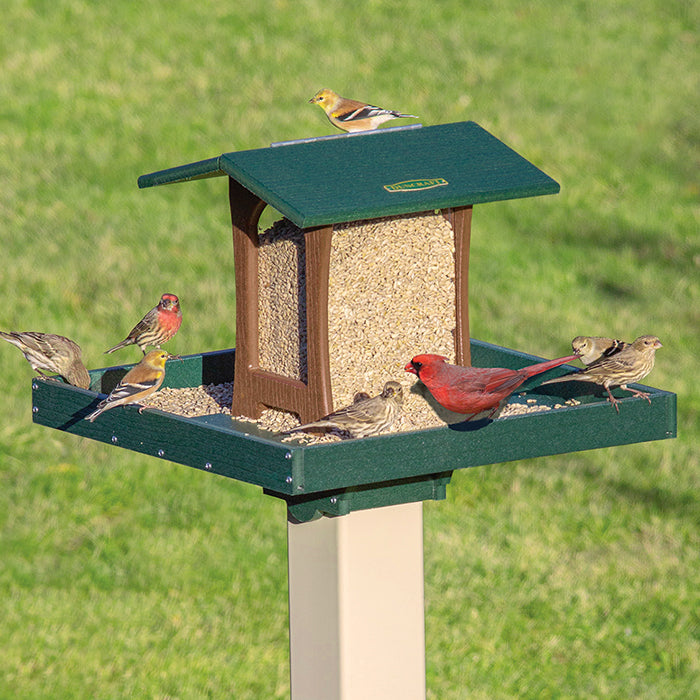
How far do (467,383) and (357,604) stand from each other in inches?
36.0

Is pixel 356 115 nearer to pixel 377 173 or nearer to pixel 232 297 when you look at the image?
pixel 377 173

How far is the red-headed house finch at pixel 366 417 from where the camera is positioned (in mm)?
4957

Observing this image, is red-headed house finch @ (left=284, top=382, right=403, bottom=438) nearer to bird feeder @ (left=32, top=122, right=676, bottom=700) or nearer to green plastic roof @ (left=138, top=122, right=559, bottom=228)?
bird feeder @ (left=32, top=122, right=676, bottom=700)

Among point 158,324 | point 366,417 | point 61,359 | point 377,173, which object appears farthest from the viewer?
point 158,324

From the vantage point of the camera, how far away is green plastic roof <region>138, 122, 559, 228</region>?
4914 mm

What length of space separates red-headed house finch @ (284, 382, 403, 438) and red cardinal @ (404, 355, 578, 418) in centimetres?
13

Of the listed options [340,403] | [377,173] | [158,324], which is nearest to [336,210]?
[377,173]

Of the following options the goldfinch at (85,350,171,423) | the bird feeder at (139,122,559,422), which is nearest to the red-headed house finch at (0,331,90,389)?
the goldfinch at (85,350,171,423)

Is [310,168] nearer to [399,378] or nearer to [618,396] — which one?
[399,378]

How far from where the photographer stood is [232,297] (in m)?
11.3

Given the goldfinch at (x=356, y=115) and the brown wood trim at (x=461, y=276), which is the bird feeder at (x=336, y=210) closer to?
the brown wood trim at (x=461, y=276)

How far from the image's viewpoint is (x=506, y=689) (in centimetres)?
823

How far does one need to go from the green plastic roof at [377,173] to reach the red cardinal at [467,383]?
56 centimetres

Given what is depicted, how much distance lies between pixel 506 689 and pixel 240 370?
3.42 m
